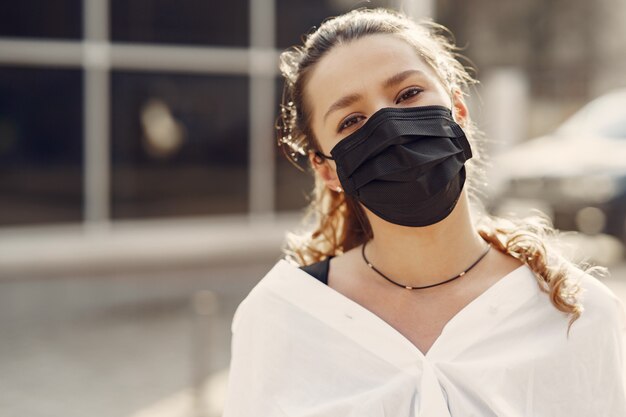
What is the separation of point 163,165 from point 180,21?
184 cm

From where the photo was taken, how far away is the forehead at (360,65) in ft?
7.29

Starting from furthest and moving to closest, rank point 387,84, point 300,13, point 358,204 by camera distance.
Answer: point 300,13
point 358,204
point 387,84

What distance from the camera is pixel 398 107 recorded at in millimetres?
2244

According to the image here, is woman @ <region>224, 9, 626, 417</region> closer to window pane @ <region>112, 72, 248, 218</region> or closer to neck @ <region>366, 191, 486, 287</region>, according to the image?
neck @ <region>366, 191, 486, 287</region>

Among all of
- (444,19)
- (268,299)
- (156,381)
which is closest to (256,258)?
(156,381)

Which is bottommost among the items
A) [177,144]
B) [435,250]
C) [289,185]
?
[289,185]

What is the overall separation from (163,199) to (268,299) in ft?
29.6

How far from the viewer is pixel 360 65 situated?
2.24 meters

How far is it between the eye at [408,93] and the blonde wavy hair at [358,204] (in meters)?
0.11

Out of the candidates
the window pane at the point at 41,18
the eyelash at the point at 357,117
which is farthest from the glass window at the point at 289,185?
the eyelash at the point at 357,117

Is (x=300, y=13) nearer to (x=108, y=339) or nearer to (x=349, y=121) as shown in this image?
(x=108, y=339)

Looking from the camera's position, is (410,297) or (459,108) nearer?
(410,297)

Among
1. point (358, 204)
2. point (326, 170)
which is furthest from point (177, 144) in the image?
point (326, 170)

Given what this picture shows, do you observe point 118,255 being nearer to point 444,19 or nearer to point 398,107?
point 444,19
